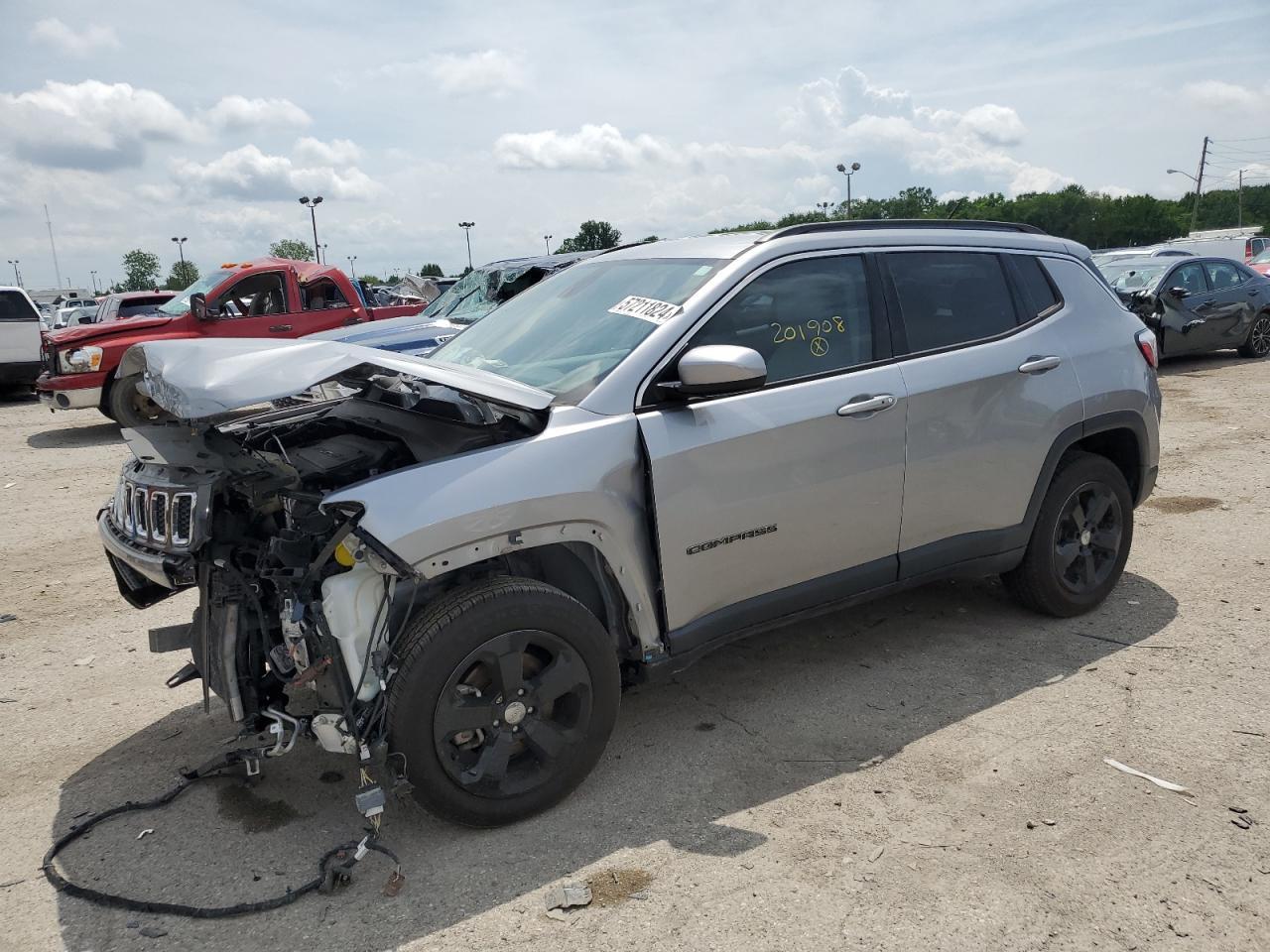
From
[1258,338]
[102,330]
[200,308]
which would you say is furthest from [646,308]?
[1258,338]

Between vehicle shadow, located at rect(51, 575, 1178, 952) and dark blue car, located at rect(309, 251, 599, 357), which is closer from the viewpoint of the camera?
vehicle shadow, located at rect(51, 575, 1178, 952)

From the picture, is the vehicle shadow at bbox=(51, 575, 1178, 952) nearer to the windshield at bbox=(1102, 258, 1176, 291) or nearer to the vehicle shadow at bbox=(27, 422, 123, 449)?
the vehicle shadow at bbox=(27, 422, 123, 449)

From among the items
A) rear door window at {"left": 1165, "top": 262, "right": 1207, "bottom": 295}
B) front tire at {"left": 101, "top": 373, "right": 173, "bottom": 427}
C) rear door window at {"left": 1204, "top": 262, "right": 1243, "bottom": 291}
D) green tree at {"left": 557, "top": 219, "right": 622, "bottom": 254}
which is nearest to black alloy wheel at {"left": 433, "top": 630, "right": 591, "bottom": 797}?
front tire at {"left": 101, "top": 373, "right": 173, "bottom": 427}

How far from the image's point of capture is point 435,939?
2.79 m

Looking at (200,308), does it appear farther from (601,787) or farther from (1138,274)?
(1138,274)

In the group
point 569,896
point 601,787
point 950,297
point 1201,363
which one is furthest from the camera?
point 1201,363

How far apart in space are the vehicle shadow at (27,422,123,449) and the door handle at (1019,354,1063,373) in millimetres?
10462

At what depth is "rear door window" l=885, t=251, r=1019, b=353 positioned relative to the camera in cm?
424

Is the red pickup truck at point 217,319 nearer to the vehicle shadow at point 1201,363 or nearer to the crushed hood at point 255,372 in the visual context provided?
the crushed hood at point 255,372

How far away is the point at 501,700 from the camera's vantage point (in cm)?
318

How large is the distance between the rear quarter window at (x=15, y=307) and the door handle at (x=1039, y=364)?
15883mm

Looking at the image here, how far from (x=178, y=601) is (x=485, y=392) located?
322cm

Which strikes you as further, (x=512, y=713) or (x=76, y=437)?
(x=76, y=437)

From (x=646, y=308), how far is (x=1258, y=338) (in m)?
14.9
